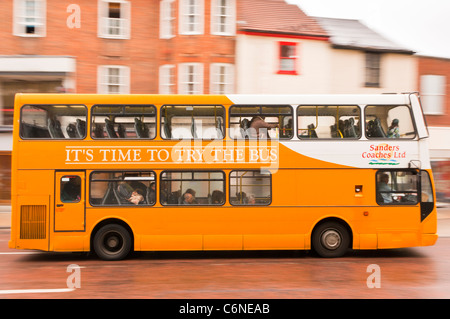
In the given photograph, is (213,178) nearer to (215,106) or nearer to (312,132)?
(215,106)

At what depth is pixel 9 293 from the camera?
795 cm

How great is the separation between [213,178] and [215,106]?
5.24 ft

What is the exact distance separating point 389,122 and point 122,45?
50.6ft

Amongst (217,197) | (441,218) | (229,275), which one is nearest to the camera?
(229,275)

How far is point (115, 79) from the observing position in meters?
22.8

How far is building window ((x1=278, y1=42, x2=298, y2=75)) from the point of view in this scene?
22.9 metres

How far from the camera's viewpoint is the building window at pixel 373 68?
23984mm

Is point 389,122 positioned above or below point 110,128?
above

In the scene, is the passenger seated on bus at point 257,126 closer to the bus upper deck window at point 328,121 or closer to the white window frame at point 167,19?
the bus upper deck window at point 328,121

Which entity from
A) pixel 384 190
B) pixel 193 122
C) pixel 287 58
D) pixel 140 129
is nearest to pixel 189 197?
pixel 193 122

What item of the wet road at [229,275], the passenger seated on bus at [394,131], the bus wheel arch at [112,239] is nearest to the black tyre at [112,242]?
the bus wheel arch at [112,239]

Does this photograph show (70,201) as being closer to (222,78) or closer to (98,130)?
(98,130)

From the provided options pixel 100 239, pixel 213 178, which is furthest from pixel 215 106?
pixel 100 239

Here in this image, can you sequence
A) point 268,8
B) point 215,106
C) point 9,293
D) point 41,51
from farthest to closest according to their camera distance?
point 268,8
point 41,51
point 215,106
point 9,293
